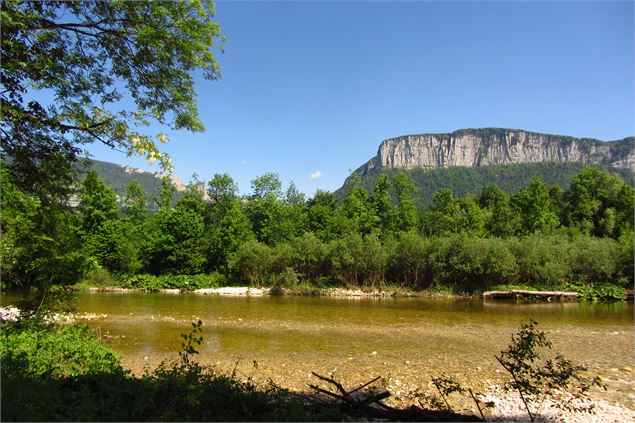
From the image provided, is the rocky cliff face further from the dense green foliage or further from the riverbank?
the dense green foliage

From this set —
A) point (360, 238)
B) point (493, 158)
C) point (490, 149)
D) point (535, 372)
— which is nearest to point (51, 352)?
point (535, 372)

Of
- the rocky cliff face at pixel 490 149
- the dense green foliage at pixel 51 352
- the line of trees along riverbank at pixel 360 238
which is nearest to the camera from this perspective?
the dense green foliage at pixel 51 352

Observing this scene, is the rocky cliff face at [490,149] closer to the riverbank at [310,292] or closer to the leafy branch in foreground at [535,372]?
the riverbank at [310,292]

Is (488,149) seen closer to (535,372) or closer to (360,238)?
(360,238)

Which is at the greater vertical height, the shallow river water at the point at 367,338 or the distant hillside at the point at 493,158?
the distant hillside at the point at 493,158

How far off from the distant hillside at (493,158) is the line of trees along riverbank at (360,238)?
69.6 meters

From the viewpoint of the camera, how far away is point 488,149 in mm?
185250

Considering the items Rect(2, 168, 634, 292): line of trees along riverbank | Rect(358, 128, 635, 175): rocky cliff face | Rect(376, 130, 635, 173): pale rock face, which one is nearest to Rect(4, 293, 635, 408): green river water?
Rect(2, 168, 634, 292): line of trees along riverbank

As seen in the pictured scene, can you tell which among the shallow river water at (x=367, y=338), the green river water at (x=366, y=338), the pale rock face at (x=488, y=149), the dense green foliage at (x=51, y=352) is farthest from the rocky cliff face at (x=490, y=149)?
the dense green foliage at (x=51, y=352)

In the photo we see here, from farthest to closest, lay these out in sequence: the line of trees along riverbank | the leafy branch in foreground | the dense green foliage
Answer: the line of trees along riverbank
the dense green foliage
the leafy branch in foreground

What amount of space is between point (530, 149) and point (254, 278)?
175 m

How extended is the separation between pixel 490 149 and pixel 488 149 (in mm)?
879

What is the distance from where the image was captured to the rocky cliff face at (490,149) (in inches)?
6594

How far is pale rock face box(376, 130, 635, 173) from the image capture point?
6624 inches
